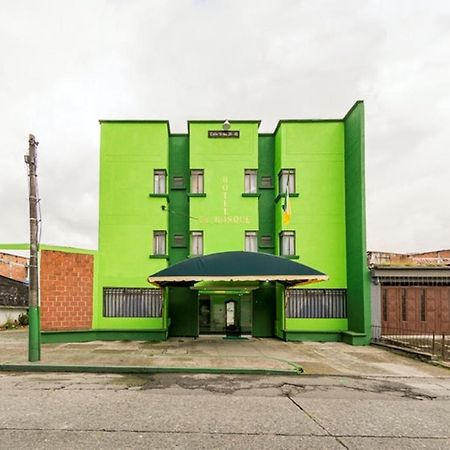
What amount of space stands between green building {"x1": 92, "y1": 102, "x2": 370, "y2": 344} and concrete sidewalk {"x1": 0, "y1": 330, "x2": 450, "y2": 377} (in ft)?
8.15

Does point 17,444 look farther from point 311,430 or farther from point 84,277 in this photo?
point 84,277

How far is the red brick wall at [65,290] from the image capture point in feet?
66.0

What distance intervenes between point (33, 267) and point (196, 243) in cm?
1005

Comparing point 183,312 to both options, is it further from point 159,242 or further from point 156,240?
point 156,240

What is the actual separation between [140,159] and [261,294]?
998 cm

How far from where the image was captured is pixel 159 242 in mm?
22953

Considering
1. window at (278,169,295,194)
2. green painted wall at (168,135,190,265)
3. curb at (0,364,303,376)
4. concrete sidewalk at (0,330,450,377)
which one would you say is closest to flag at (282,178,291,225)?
window at (278,169,295,194)

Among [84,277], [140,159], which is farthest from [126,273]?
[140,159]

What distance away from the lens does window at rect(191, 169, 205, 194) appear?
23.6 m

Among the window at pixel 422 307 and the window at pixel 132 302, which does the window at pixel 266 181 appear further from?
the window at pixel 422 307

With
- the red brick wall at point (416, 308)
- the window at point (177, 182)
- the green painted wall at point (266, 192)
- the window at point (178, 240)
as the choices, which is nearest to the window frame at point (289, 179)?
the green painted wall at point (266, 192)

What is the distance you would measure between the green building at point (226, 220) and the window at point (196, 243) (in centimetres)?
6

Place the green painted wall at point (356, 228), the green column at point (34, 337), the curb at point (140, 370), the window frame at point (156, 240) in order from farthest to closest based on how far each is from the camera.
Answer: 1. the window frame at point (156, 240)
2. the green painted wall at point (356, 228)
3. the green column at point (34, 337)
4. the curb at point (140, 370)

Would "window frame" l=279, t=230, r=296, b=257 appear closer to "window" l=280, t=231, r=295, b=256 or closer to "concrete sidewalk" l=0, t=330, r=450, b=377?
"window" l=280, t=231, r=295, b=256
